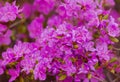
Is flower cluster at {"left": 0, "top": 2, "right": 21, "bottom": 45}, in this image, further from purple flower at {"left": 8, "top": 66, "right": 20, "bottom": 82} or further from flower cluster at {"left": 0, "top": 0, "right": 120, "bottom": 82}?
purple flower at {"left": 8, "top": 66, "right": 20, "bottom": 82}

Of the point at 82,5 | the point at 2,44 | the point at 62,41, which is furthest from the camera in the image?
the point at 2,44

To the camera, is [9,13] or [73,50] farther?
[9,13]

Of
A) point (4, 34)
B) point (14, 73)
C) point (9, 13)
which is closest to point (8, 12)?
point (9, 13)

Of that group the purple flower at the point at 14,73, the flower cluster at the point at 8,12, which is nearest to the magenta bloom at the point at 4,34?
the flower cluster at the point at 8,12

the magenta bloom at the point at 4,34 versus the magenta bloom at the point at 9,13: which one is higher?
the magenta bloom at the point at 9,13

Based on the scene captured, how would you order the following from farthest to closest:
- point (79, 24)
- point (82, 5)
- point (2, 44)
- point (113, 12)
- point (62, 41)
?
point (113, 12)
point (2, 44)
point (79, 24)
point (82, 5)
point (62, 41)

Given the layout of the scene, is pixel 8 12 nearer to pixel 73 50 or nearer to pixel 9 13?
pixel 9 13

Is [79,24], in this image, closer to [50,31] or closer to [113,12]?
[50,31]

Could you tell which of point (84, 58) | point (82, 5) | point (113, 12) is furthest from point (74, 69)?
point (113, 12)

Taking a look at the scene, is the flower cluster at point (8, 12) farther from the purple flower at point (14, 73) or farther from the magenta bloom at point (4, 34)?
the purple flower at point (14, 73)
